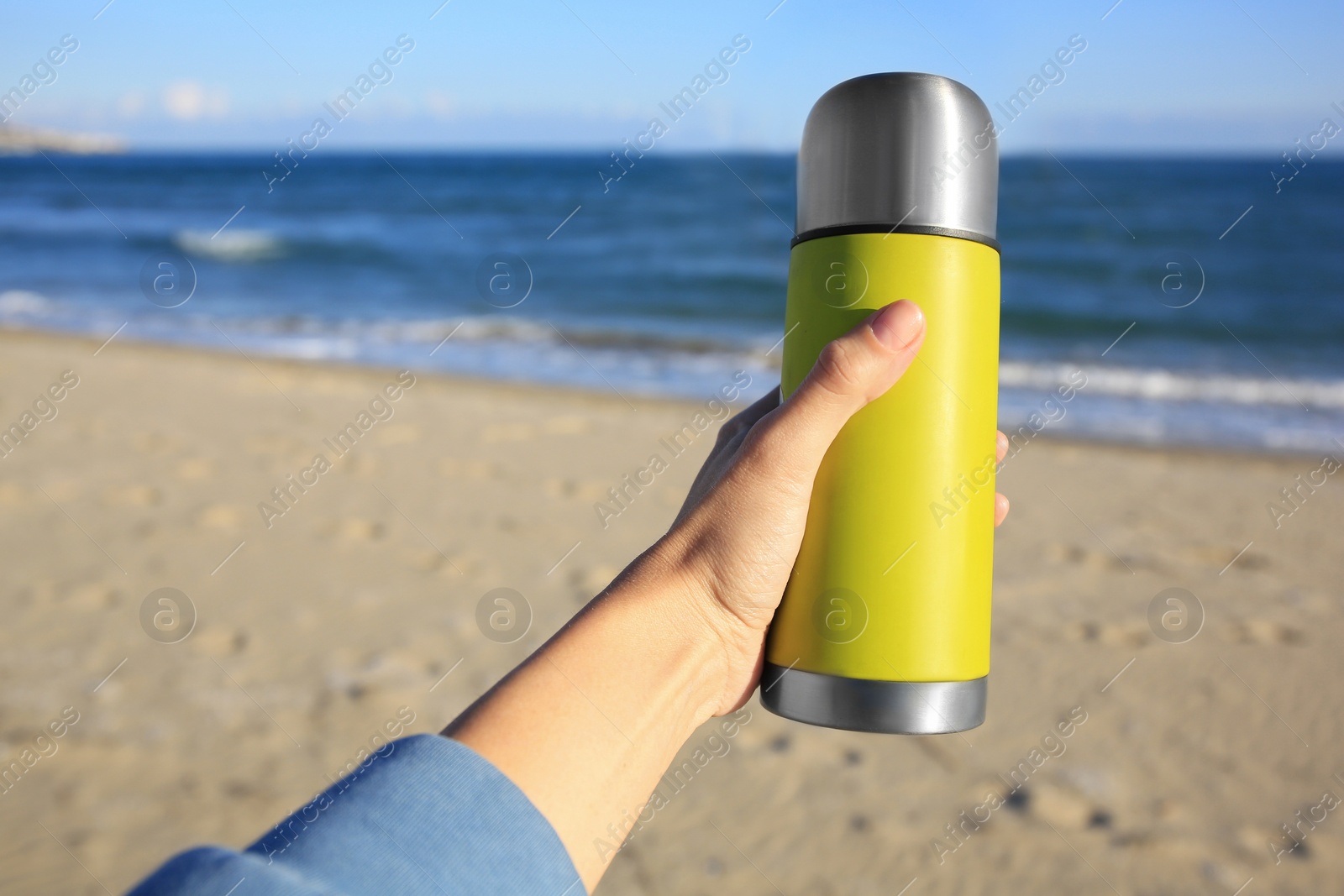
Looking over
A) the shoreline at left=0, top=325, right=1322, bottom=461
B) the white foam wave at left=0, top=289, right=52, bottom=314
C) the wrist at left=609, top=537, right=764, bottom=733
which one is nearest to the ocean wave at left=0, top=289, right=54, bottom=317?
the white foam wave at left=0, top=289, right=52, bottom=314

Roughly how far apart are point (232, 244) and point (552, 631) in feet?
46.0

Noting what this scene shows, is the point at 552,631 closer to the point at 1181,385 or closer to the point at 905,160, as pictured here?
the point at 905,160

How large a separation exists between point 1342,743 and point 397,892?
2633 millimetres

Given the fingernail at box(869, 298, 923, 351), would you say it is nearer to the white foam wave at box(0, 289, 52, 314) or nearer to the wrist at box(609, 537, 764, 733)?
the wrist at box(609, 537, 764, 733)

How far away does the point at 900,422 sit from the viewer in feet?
3.01

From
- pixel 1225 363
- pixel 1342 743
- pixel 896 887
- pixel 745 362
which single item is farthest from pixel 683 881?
pixel 1225 363

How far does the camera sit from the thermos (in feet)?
2.94

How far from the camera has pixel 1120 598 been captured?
9.98 ft

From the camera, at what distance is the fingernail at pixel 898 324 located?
2.87ft

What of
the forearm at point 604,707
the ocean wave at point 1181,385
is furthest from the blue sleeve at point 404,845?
the ocean wave at point 1181,385

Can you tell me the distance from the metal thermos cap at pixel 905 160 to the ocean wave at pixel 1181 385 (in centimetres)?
591

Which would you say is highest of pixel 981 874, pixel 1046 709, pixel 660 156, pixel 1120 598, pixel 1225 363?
pixel 981 874

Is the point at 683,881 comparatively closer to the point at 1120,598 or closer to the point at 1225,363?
the point at 1120,598

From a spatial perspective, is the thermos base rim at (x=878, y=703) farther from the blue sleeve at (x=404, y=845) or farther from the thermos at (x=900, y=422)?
the blue sleeve at (x=404, y=845)
